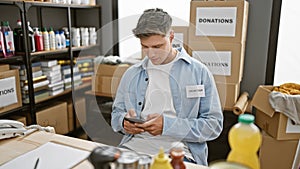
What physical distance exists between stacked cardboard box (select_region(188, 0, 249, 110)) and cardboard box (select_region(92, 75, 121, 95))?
27.0 inches

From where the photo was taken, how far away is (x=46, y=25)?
267cm

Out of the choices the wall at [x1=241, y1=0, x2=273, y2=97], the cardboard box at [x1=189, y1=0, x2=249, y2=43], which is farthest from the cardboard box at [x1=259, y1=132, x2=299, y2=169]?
the cardboard box at [x1=189, y1=0, x2=249, y2=43]

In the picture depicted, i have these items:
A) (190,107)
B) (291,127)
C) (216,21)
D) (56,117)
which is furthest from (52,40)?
(291,127)

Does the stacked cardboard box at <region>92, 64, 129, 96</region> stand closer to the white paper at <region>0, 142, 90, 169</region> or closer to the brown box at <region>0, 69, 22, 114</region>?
the white paper at <region>0, 142, 90, 169</region>

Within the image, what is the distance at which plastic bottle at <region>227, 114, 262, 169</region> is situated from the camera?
50cm

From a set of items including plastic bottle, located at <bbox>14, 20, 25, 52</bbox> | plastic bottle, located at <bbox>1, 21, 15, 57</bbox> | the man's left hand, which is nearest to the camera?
the man's left hand

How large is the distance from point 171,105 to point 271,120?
1.01 meters

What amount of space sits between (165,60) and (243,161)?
76cm

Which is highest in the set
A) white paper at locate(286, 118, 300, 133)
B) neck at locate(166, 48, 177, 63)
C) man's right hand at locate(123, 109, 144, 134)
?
neck at locate(166, 48, 177, 63)

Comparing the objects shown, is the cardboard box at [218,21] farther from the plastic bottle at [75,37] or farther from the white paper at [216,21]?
the plastic bottle at [75,37]

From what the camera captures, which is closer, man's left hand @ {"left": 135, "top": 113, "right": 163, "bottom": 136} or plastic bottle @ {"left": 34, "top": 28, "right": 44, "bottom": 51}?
man's left hand @ {"left": 135, "top": 113, "right": 163, "bottom": 136}

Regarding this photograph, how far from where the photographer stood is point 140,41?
3.75ft

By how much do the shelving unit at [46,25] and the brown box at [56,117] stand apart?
75 millimetres

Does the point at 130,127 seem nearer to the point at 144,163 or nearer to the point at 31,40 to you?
the point at 144,163
